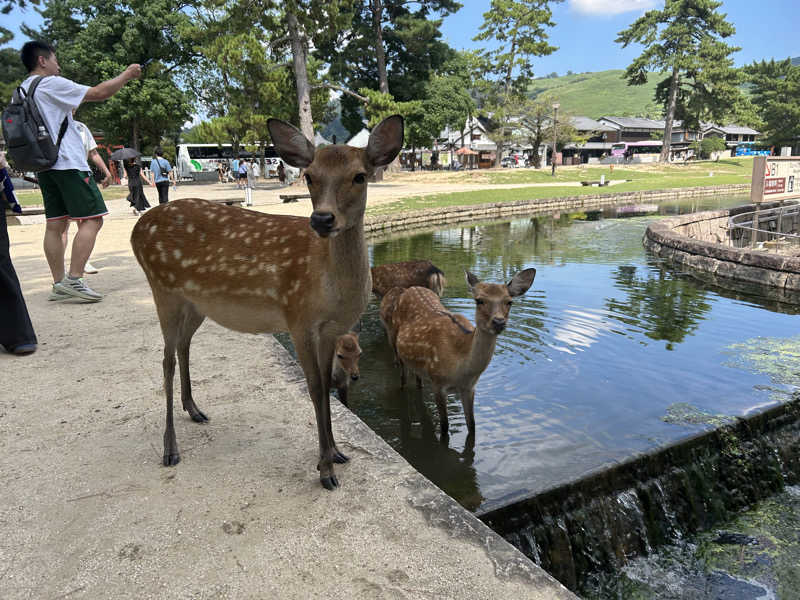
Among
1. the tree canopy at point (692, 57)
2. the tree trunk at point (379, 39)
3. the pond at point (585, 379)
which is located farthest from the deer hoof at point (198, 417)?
the tree canopy at point (692, 57)

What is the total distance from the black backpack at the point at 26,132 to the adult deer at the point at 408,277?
4289 mm

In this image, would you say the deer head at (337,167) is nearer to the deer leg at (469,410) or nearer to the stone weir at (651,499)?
the stone weir at (651,499)

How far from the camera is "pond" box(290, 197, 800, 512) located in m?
4.81

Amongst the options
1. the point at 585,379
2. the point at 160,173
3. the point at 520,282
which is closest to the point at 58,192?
the point at 520,282

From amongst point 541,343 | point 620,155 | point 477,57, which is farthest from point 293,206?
point 620,155

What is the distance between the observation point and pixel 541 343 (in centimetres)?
757

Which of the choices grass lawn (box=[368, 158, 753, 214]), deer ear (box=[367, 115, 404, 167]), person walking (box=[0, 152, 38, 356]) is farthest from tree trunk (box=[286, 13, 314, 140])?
deer ear (box=[367, 115, 404, 167])

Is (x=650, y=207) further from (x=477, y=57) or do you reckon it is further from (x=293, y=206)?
(x=477, y=57)

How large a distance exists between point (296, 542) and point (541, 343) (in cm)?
558

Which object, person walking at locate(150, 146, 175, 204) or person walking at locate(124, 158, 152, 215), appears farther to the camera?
person walking at locate(124, 158, 152, 215)

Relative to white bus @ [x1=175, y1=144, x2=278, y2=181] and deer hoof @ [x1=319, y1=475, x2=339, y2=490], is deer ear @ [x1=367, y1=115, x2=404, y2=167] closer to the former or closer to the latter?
deer hoof @ [x1=319, y1=475, x2=339, y2=490]

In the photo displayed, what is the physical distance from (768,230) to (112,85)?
17997 mm

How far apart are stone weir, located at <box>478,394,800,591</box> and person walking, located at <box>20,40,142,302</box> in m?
5.12

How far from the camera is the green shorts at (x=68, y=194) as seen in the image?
6.05 meters
